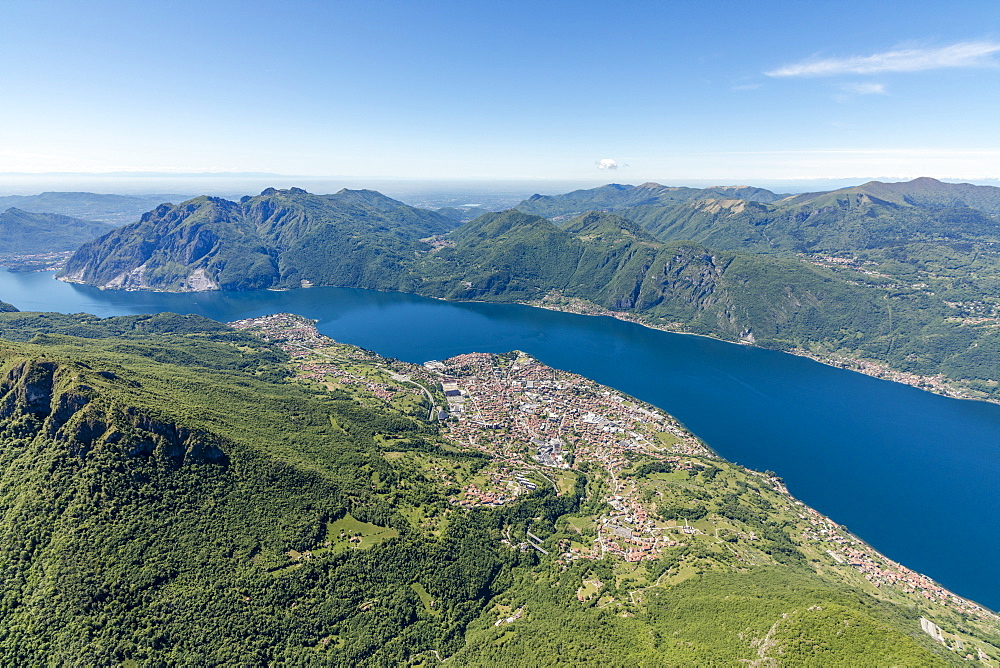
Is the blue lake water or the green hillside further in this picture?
the blue lake water

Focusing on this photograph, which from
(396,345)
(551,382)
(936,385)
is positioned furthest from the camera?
(396,345)

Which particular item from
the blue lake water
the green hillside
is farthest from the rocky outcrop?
the blue lake water

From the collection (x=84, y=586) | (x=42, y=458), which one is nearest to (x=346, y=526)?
(x=84, y=586)

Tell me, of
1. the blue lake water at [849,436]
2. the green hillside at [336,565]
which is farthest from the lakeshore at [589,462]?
the blue lake water at [849,436]

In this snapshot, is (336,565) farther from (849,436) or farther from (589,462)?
(849,436)

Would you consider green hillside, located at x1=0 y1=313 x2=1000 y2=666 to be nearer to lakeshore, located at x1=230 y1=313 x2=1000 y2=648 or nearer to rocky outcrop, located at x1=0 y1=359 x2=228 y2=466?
rocky outcrop, located at x1=0 y1=359 x2=228 y2=466

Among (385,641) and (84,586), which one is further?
(385,641)

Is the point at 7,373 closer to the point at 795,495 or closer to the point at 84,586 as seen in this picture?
the point at 84,586

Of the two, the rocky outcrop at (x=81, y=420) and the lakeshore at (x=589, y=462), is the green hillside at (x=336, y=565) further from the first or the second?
the lakeshore at (x=589, y=462)
